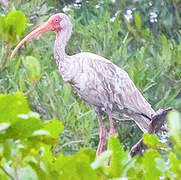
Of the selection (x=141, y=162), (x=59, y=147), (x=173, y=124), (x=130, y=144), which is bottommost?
(x=130, y=144)

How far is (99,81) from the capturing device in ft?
28.1

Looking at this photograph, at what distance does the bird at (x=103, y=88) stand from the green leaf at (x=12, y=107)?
601 cm

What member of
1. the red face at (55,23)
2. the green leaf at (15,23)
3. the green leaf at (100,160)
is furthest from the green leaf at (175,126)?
the red face at (55,23)

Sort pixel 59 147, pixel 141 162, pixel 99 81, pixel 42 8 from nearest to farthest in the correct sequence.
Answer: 1. pixel 141 162
2. pixel 59 147
3. pixel 99 81
4. pixel 42 8

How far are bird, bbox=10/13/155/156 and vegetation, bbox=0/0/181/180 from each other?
0.43 ft

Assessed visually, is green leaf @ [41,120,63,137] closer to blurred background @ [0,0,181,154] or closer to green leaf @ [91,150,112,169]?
green leaf @ [91,150,112,169]

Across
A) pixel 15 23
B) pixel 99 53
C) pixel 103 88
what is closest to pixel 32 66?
pixel 15 23

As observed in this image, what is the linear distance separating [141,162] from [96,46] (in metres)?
7.08

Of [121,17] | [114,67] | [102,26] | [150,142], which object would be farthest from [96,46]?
[150,142]

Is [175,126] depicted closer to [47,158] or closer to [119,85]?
[47,158]

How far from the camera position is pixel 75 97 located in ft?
29.9

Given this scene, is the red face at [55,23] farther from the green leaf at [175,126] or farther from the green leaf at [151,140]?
the green leaf at [175,126]

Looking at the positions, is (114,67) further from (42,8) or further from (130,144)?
(42,8)

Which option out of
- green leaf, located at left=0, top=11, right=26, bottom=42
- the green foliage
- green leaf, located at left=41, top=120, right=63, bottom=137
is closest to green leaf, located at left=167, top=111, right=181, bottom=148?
the green foliage
